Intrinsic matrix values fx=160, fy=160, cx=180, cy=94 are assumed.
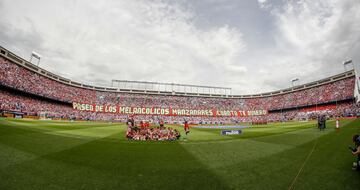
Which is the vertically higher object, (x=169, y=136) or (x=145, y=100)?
(x=145, y=100)

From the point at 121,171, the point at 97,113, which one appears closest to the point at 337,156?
the point at 121,171

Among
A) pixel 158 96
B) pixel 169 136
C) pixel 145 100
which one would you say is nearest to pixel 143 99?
pixel 145 100

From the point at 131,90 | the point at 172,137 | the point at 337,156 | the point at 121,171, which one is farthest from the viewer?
the point at 131,90

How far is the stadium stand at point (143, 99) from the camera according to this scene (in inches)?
1784

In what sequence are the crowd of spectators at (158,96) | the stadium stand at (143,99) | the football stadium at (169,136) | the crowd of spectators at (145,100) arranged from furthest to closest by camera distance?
the crowd of spectators at (158,96), the stadium stand at (143,99), the crowd of spectators at (145,100), the football stadium at (169,136)

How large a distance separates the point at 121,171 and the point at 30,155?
473 centimetres

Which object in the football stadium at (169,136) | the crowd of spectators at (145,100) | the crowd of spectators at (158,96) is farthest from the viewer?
the crowd of spectators at (158,96)

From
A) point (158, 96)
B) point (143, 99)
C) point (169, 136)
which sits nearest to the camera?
point (169, 136)

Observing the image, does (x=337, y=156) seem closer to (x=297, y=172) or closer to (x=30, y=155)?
(x=297, y=172)

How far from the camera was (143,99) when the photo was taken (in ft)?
268

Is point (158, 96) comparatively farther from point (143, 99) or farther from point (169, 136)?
point (169, 136)

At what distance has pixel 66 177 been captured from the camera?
199 inches

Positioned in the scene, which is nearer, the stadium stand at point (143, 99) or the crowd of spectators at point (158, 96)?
the stadium stand at point (143, 99)

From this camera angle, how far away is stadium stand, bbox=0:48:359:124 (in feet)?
149
